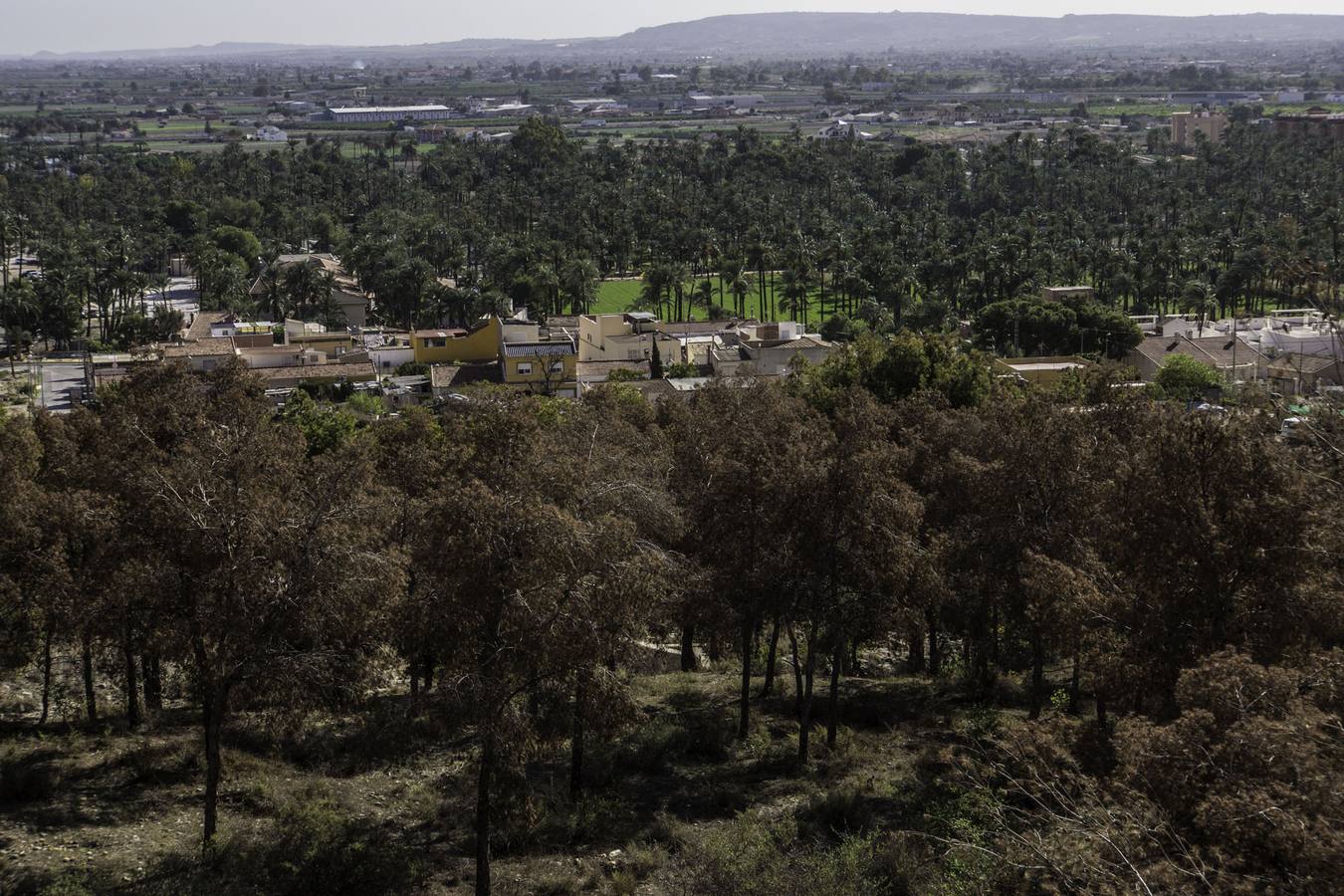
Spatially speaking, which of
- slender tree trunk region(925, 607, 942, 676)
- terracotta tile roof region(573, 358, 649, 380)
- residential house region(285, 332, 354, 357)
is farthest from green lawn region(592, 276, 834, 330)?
slender tree trunk region(925, 607, 942, 676)

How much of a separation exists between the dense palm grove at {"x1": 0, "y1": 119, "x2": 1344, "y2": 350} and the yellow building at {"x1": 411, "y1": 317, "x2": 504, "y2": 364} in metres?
10.8

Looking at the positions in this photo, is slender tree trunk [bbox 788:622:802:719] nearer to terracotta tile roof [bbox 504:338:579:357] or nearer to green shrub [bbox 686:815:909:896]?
green shrub [bbox 686:815:909:896]

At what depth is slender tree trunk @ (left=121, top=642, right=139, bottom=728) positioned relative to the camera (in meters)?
14.8

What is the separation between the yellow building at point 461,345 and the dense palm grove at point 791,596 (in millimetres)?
32082

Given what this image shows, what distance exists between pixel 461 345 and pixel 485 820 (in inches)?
1598

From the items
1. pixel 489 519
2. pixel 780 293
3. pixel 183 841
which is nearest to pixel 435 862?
pixel 183 841

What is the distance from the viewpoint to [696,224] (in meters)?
83.7

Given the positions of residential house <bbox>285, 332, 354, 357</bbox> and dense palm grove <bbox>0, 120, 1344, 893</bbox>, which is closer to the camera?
dense palm grove <bbox>0, 120, 1344, 893</bbox>

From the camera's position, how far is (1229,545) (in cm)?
1260

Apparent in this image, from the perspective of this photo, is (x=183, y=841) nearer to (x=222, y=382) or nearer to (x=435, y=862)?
(x=435, y=862)

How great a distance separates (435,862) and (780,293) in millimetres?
58678

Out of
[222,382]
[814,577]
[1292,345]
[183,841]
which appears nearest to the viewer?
[183,841]

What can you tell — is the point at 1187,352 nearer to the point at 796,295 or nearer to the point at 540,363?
the point at 796,295

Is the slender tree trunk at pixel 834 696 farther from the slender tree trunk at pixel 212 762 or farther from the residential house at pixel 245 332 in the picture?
the residential house at pixel 245 332
